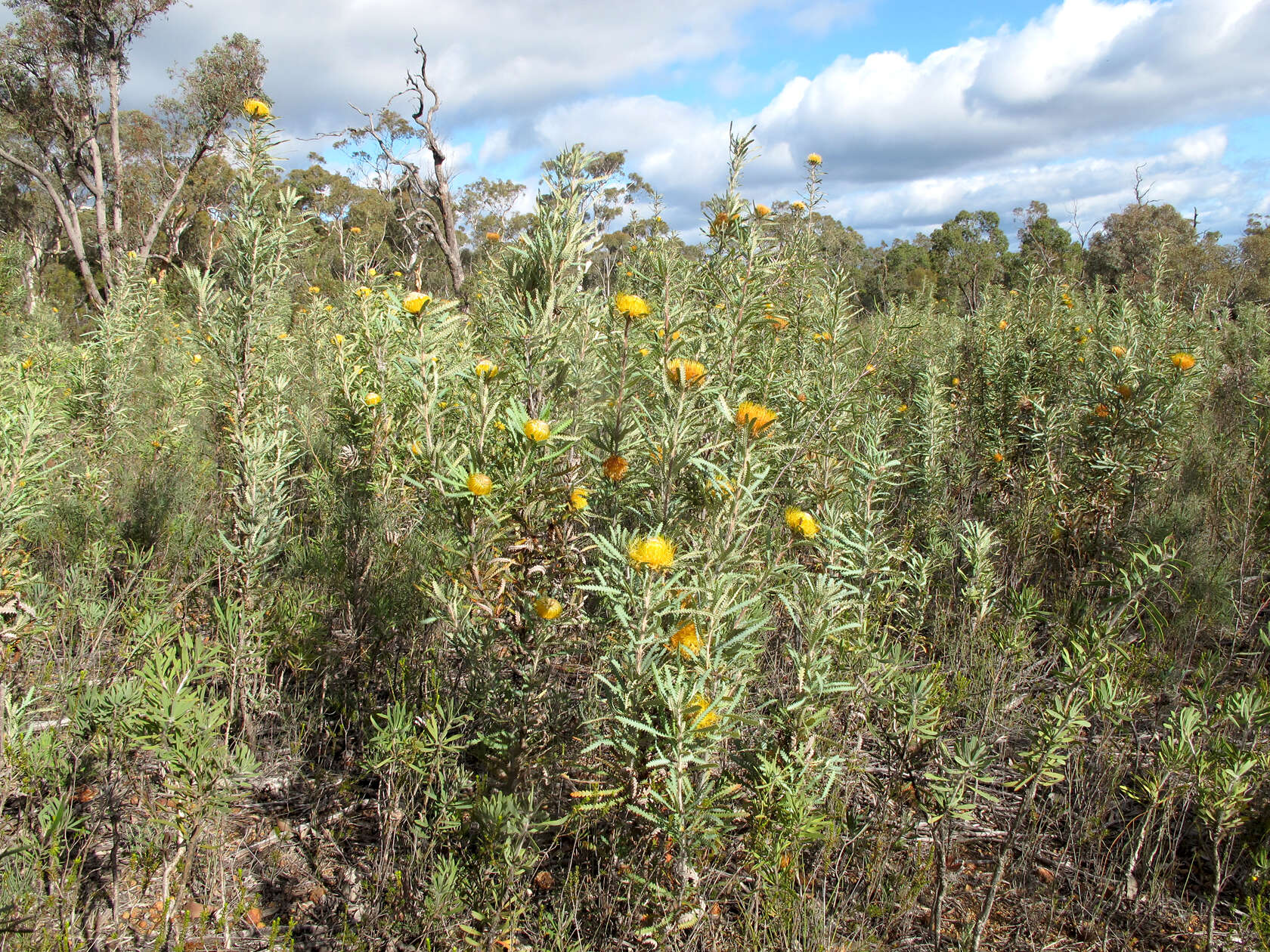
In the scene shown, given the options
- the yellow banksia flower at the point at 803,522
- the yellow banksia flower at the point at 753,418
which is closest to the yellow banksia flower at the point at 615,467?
the yellow banksia flower at the point at 753,418

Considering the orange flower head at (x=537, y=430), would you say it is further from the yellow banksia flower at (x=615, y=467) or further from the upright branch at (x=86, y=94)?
the upright branch at (x=86, y=94)

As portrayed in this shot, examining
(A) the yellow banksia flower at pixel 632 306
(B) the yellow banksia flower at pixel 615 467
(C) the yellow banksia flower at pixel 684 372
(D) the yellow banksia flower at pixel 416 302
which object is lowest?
(B) the yellow banksia flower at pixel 615 467

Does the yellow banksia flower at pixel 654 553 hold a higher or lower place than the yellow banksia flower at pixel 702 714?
higher

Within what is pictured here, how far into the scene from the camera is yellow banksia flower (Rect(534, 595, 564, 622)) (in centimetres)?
184

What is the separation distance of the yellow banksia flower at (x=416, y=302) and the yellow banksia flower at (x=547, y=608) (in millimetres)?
1014

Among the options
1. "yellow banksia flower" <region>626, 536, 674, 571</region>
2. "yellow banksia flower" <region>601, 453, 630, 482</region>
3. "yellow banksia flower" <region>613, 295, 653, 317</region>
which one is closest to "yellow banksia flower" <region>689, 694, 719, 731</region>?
"yellow banksia flower" <region>626, 536, 674, 571</region>

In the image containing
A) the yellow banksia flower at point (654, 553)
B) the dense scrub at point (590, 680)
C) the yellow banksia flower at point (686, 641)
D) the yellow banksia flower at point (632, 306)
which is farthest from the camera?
the yellow banksia flower at point (632, 306)

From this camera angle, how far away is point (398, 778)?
2170 mm

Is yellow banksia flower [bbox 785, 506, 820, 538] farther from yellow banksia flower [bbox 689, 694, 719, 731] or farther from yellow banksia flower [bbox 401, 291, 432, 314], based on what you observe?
yellow banksia flower [bbox 401, 291, 432, 314]

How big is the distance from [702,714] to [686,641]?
0.66 ft

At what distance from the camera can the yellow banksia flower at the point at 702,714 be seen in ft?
4.95

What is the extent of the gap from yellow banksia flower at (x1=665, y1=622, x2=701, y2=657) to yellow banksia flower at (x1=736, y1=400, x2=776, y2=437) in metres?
A: 0.55

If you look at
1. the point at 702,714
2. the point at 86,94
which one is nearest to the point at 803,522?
the point at 702,714

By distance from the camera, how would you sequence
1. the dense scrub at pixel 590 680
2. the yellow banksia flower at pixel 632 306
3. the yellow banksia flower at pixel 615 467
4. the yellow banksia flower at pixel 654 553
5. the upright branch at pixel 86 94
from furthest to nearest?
the upright branch at pixel 86 94, the yellow banksia flower at pixel 615 467, the yellow banksia flower at pixel 632 306, the dense scrub at pixel 590 680, the yellow banksia flower at pixel 654 553
